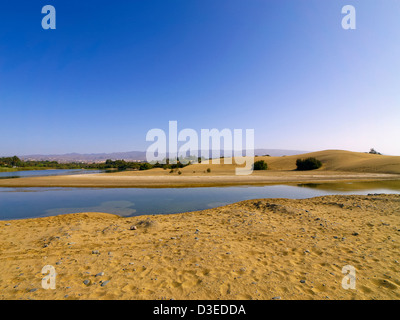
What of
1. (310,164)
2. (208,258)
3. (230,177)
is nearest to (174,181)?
(230,177)

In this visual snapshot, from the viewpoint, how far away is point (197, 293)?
3.61 meters

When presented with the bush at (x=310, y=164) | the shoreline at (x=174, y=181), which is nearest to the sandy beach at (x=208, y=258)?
the shoreline at (x=174, y=181)

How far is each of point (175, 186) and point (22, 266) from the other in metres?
19.7

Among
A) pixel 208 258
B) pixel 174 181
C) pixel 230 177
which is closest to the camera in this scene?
pixel 208 258

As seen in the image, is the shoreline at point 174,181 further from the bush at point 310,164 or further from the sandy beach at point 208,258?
the sandy beach at point 208,258

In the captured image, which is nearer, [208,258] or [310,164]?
[208,258]

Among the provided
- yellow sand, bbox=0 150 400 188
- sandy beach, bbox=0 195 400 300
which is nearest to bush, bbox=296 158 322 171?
yellow sand, bbox=0 150 400 188

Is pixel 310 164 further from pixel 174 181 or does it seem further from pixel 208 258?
pixel 208 258

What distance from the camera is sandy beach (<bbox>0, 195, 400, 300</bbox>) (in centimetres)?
367

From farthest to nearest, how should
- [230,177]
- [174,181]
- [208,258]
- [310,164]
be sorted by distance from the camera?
[310,164] < [230,177] < [174,181] < [208,258]

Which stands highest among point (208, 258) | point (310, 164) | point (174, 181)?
point (310, 164)

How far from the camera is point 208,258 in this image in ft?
16.4

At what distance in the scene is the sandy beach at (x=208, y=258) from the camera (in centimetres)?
367
